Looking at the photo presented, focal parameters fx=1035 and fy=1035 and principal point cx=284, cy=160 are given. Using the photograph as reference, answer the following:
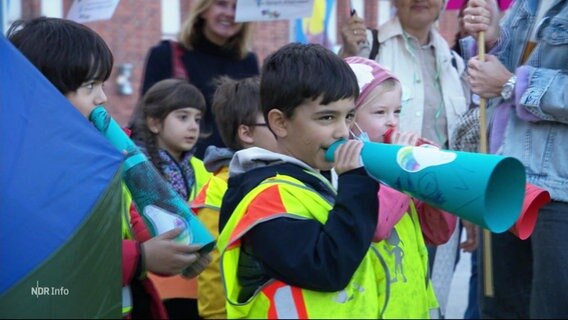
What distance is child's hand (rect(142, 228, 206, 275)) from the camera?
2969 mm

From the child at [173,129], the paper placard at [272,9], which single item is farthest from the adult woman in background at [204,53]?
the paper placard at [272,9]

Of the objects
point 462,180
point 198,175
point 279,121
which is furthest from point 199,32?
point 462,180

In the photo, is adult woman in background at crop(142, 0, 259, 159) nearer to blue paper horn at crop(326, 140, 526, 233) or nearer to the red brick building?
blue paper horn at crop(326, 140, 526, 233)

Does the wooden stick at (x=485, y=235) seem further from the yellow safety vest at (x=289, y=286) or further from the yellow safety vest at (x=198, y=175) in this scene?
the yellow safety vest at (x=198, y=175)

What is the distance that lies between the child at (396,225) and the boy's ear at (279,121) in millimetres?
264

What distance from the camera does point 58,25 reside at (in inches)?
124

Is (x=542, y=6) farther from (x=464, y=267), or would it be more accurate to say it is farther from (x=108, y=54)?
(x=464, y=267)

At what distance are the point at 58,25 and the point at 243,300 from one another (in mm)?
1014

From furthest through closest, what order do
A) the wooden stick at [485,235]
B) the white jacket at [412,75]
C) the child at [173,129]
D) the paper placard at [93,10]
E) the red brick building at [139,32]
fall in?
1. the red brick building at [139,32]
2. the child at [173,129]
3. the white jacket at [412,75]
4. the paper placard at [93,10]
5. the wooden stick at [485,235]

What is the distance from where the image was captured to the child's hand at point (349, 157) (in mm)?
2791

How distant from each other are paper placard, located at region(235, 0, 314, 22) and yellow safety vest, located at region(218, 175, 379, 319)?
1.93m

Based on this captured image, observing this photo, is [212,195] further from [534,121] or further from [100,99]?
[534,121]

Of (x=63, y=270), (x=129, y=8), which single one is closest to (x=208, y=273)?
(x=63, y=270)

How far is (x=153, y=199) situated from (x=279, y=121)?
0.43 meters
